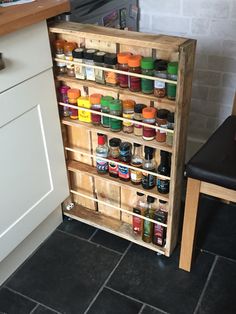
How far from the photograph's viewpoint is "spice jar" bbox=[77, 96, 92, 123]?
149 cm

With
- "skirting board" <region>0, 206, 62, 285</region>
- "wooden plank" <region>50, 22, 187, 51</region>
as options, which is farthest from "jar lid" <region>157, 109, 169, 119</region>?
"skirting board" <region>0, 206, 62, 285</region>

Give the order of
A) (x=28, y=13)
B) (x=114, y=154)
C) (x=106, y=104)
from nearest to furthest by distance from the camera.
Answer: (x=28, y=13)
(x=106, y=104)
(x=114, y=154)

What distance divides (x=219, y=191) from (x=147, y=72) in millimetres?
465

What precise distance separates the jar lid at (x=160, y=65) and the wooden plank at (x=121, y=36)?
0.19ft

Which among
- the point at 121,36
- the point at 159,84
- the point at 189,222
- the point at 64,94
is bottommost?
the point at 189,222

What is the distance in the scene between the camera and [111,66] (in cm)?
134

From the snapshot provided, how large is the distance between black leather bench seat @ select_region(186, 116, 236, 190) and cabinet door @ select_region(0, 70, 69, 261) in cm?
57

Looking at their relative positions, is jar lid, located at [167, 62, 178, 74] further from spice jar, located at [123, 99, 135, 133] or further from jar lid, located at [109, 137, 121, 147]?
jar lid, located at [109, 137, 121, 147]

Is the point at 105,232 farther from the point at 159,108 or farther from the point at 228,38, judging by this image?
the point at 228,38

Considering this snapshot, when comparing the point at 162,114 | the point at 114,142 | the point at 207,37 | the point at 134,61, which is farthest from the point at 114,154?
the point at 207,37

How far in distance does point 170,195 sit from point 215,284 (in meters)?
0.41

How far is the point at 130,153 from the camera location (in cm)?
151

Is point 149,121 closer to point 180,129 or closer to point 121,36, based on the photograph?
point 180,129

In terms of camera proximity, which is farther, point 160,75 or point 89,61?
point 89,61
